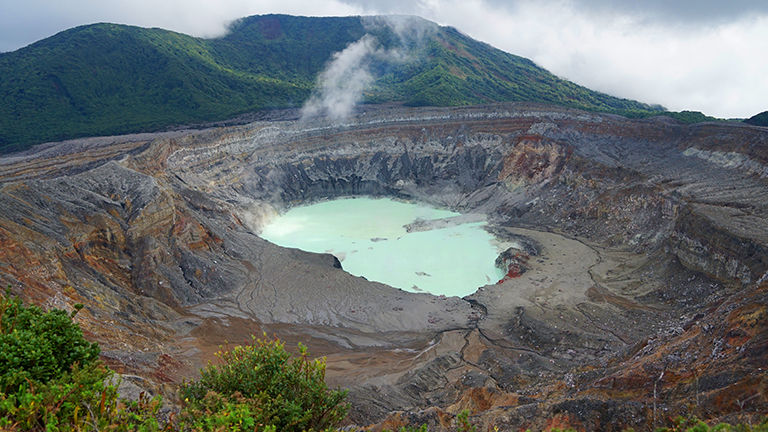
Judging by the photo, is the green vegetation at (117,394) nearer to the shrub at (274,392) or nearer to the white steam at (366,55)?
the shrub at (274,392)

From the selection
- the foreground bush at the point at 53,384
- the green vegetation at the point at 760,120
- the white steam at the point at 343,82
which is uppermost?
the white steam at the point at 343,82

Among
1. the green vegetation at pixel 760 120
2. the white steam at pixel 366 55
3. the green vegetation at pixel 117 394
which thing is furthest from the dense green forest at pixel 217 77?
the green vegetation at pixel 117 394

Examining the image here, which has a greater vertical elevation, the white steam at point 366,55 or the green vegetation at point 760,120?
the white steam at point 366,55

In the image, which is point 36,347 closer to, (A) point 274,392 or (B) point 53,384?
(B) point 53,384

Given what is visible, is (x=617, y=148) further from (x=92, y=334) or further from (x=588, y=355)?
(x=92, y=334)

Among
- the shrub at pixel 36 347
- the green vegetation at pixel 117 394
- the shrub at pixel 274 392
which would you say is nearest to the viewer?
the green vegetation at pixel 117 394

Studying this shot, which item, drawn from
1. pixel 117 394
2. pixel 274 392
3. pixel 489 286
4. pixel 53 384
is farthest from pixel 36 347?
pixel 489 286
